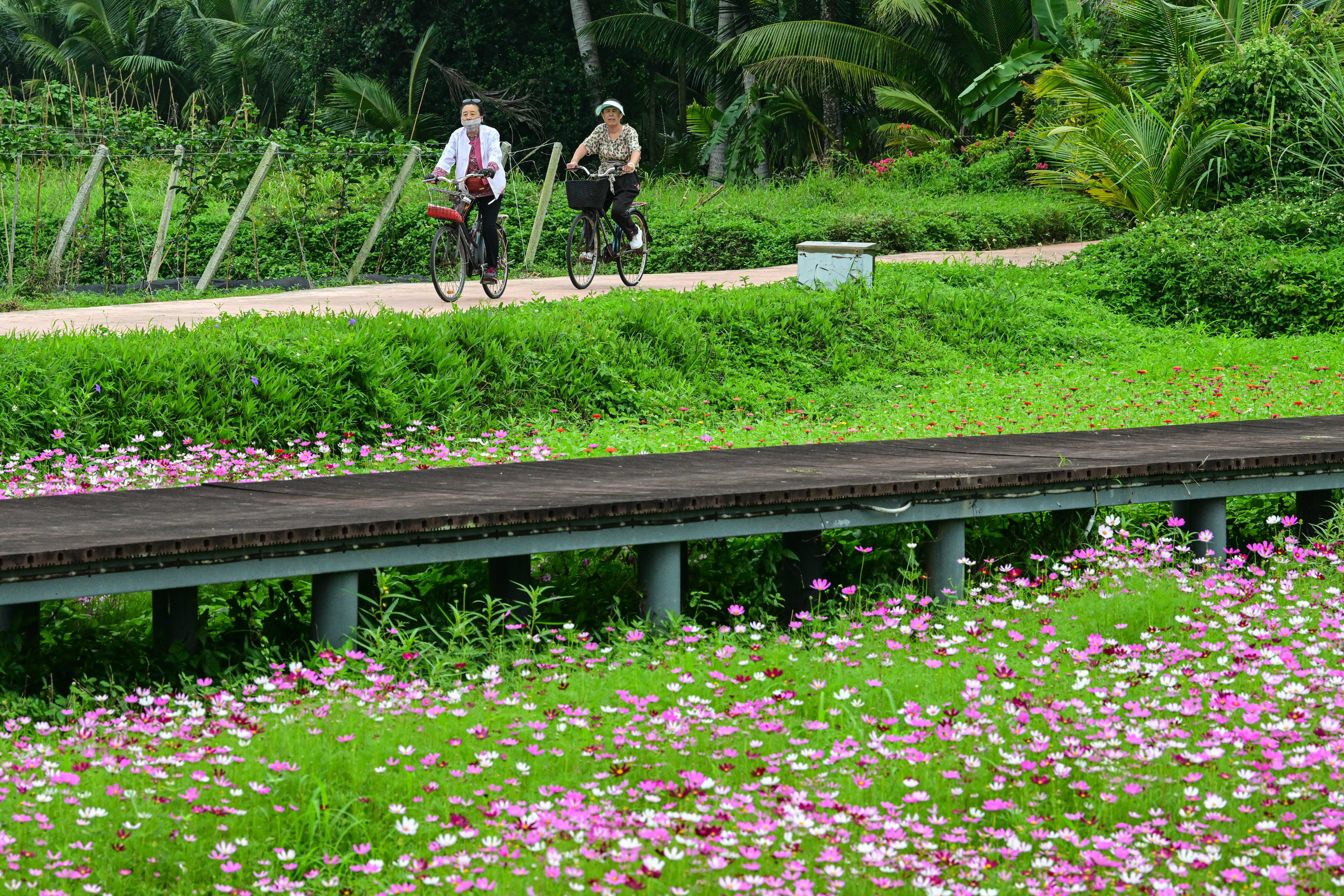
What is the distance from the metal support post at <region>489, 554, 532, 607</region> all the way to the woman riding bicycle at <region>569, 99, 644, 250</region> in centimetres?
815

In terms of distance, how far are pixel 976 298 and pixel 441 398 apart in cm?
531

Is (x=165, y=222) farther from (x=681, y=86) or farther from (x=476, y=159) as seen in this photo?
(x=681, y=86)

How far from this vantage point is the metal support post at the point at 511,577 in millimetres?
5188

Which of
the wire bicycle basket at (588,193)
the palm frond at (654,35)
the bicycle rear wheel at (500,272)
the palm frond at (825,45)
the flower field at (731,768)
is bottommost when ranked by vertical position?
the flower field at (731,768)

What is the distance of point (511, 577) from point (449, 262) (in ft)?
26.4

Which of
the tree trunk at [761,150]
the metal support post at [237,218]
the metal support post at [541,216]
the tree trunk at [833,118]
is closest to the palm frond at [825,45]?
the tree trunk at [761,150]

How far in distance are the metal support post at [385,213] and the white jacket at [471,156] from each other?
2.70 metres

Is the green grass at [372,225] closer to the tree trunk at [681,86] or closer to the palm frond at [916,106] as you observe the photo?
the palm frond at [916,106]

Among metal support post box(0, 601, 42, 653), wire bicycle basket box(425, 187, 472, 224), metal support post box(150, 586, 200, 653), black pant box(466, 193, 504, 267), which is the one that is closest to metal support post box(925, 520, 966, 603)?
metal support post box(150, 586, 200, 653)

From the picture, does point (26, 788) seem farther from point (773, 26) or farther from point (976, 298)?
point (773, 26)

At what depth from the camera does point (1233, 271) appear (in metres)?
13.7

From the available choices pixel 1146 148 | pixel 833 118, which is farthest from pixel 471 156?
pixel 833 118

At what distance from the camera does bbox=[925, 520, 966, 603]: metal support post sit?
559 centimetres

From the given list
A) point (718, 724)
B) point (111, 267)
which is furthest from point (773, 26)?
point (718, 724)
